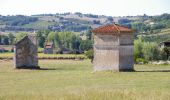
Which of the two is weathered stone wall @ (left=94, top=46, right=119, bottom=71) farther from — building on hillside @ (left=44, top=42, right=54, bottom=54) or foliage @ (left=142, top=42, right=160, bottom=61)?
building on hillside @ (left=44, top=42, right=54, bottom=54)

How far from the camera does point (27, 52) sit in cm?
6272

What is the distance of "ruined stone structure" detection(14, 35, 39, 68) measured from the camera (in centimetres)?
6219

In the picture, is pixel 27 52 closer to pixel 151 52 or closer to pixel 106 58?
pixel 106 58

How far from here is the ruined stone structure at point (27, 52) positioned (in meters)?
62.2

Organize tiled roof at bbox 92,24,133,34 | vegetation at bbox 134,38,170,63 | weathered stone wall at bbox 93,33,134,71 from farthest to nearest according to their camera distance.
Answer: vegetation at bbox 134,38,170,63 < weathered stone wall at bbox 93,33,134,71 < tiled roof at bbox 92,24,133,34

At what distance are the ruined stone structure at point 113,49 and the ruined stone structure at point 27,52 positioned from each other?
14.8m

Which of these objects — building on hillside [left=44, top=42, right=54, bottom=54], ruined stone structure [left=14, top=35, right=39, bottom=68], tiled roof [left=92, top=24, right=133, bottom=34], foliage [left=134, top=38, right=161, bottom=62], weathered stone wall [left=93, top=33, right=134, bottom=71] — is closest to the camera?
tiled roof [left=92, top=24, right=133, bottom=34]

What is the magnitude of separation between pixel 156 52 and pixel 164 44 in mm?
17260

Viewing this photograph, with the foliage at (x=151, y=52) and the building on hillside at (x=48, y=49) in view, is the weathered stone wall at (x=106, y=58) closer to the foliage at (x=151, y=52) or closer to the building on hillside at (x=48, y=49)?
the foliage at (x=151, y=52)

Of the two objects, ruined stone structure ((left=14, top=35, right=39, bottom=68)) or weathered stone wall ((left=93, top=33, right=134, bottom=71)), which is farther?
ruined stone structure ((left=14, top=35, right=39, bottom=68))

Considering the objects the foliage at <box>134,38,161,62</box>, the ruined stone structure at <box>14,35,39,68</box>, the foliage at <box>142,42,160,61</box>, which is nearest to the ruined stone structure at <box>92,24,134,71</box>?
the ruined stone structure at <box>14,35,39,68</box>

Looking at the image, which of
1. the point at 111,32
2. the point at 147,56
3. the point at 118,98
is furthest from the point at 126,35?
the point at 147,56

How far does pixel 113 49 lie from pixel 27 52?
55.4 ft

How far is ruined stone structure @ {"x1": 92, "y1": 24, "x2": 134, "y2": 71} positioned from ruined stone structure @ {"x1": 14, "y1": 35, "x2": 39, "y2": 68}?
1481 cm
